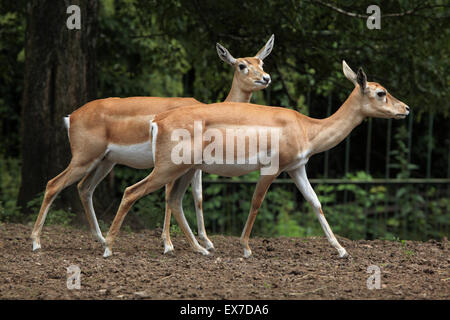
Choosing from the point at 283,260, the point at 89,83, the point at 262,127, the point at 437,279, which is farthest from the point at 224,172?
the point at 89,83

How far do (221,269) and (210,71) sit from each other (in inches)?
194

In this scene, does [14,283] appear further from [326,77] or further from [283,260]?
[326,77]

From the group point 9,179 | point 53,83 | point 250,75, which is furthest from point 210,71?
point 9,179

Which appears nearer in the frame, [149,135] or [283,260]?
[283,260]

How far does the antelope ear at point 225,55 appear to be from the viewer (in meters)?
8.01

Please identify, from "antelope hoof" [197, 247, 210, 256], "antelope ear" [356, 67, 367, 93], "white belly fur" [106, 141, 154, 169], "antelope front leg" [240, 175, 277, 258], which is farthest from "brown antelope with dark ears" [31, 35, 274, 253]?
"antelope ear" [356, 67, 367, 93]

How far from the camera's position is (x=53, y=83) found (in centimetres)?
875

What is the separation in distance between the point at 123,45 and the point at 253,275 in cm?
618

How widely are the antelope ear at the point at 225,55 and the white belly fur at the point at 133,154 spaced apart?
1.52 metres

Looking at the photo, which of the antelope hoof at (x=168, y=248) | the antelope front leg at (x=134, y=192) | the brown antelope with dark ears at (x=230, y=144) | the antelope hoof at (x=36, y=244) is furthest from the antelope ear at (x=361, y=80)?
the antelope hoof at (x=36, y=244)

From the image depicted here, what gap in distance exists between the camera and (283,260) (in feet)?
21.6

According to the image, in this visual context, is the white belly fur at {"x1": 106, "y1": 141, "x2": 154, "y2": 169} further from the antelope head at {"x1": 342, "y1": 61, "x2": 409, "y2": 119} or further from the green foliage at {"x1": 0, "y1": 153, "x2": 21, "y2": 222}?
the green foliage at {"x1": 0, "y1": 153, "x2": 21, "y2": 222}

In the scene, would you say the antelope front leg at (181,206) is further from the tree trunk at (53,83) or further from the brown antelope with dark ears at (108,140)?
the tree trunk at (53,83)

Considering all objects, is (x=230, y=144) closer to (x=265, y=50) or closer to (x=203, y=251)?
(x=203, y=251)
